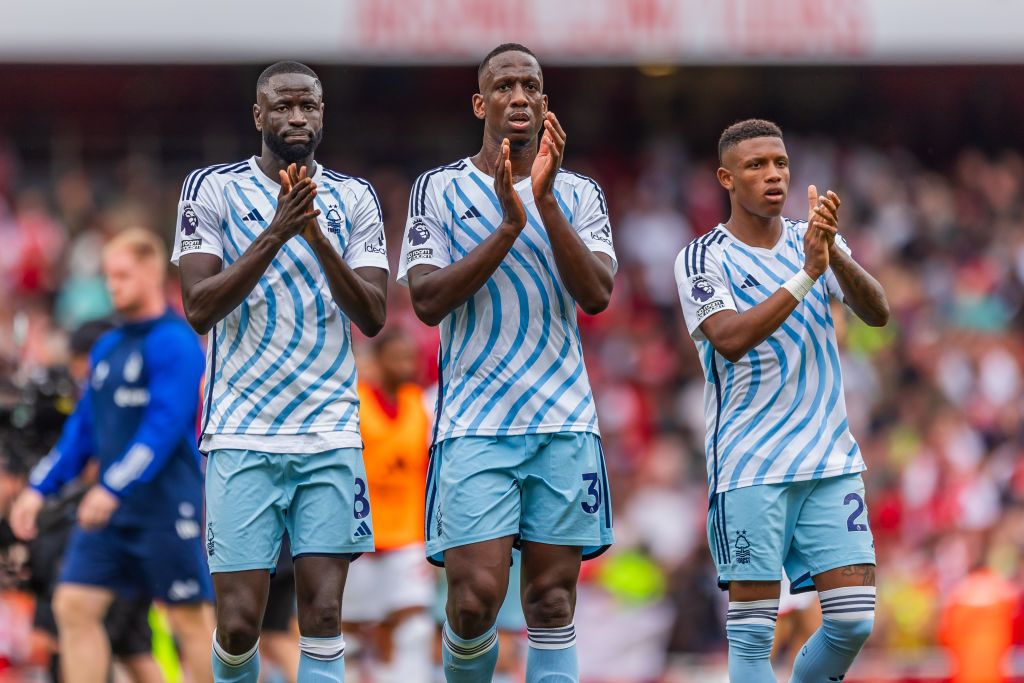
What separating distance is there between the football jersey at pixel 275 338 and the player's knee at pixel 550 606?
3.16 ft

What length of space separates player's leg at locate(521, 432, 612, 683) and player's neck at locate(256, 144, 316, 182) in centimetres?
149

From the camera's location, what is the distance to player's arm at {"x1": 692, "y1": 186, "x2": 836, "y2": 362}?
677cm

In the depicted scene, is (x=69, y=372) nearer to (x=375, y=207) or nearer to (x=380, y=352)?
(x=380, y=352)

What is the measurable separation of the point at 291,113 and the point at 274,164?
25cm

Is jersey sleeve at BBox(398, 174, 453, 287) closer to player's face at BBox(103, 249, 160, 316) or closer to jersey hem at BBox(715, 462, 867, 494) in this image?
jersey hem at BBox(715, 462, 867, 494)

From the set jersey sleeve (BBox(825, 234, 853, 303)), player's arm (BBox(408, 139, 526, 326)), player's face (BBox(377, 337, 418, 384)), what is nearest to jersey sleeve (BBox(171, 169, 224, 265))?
player's arm (BBox(408, 139, 526, 326))

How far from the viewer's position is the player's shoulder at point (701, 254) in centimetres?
718

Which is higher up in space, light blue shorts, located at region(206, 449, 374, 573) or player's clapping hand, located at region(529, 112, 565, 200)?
player's clapping hand, located at region(529, 112, 565, 200)

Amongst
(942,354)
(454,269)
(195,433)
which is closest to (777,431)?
(454,269)

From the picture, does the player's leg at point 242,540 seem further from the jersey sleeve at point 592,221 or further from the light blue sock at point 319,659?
the jersey sleeve at point 592,221

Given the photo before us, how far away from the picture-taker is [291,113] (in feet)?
22.2

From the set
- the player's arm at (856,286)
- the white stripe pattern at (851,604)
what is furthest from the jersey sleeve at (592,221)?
the white stripe pattern at (851,604)

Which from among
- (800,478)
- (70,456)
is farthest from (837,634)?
(70,456)

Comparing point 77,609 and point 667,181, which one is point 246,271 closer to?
point 77,609
